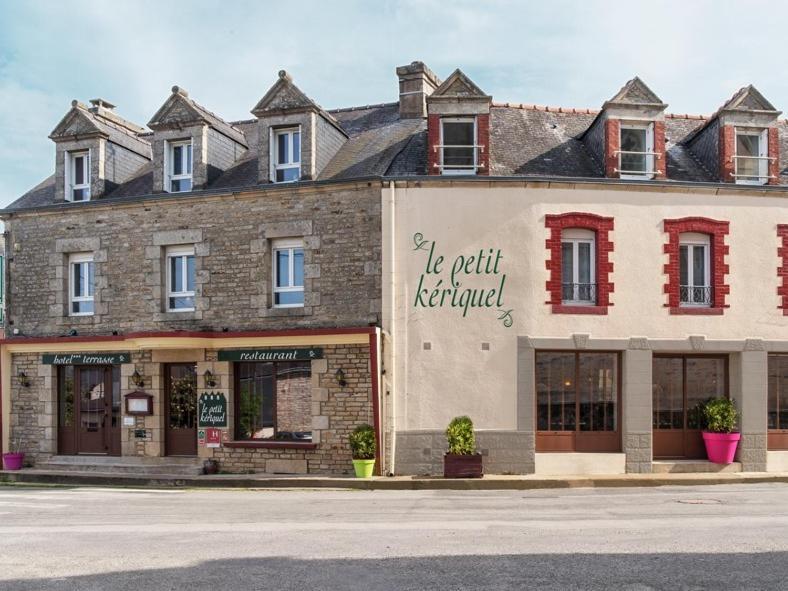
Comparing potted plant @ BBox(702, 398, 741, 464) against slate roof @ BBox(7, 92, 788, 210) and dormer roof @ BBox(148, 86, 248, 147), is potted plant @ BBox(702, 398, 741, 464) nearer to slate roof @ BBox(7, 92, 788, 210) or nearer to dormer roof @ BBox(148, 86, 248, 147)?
slate roof @ BBox(7, 92, 788, 210)

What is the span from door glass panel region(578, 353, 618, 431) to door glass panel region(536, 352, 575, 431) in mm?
210

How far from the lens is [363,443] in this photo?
1541 cm

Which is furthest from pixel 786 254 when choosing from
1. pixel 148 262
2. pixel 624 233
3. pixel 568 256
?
pixel 148 262

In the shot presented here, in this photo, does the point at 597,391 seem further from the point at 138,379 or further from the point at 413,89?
the point at 138,379

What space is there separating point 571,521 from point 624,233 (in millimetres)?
7666

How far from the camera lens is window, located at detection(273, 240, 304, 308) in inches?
662

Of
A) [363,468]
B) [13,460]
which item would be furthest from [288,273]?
[13,460]

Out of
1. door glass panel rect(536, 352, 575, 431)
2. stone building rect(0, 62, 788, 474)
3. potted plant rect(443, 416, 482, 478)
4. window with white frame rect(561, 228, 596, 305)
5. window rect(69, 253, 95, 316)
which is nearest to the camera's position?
potted plant rect(443, 416, 482, 478)

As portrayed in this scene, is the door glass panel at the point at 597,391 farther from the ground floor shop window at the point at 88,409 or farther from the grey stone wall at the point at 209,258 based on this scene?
the ground floor shop window at the point at 88,409

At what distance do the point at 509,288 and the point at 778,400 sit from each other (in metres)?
6.31

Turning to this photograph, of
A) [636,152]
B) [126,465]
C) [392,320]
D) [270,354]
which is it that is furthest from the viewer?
[126,465]

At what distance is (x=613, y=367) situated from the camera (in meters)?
16.4

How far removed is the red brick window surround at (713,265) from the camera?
16.3m

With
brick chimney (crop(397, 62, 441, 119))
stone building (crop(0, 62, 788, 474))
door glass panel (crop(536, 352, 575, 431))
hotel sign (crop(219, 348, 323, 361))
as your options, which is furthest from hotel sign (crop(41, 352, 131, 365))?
door glass panel (crop(536, 352, 575, 431))
